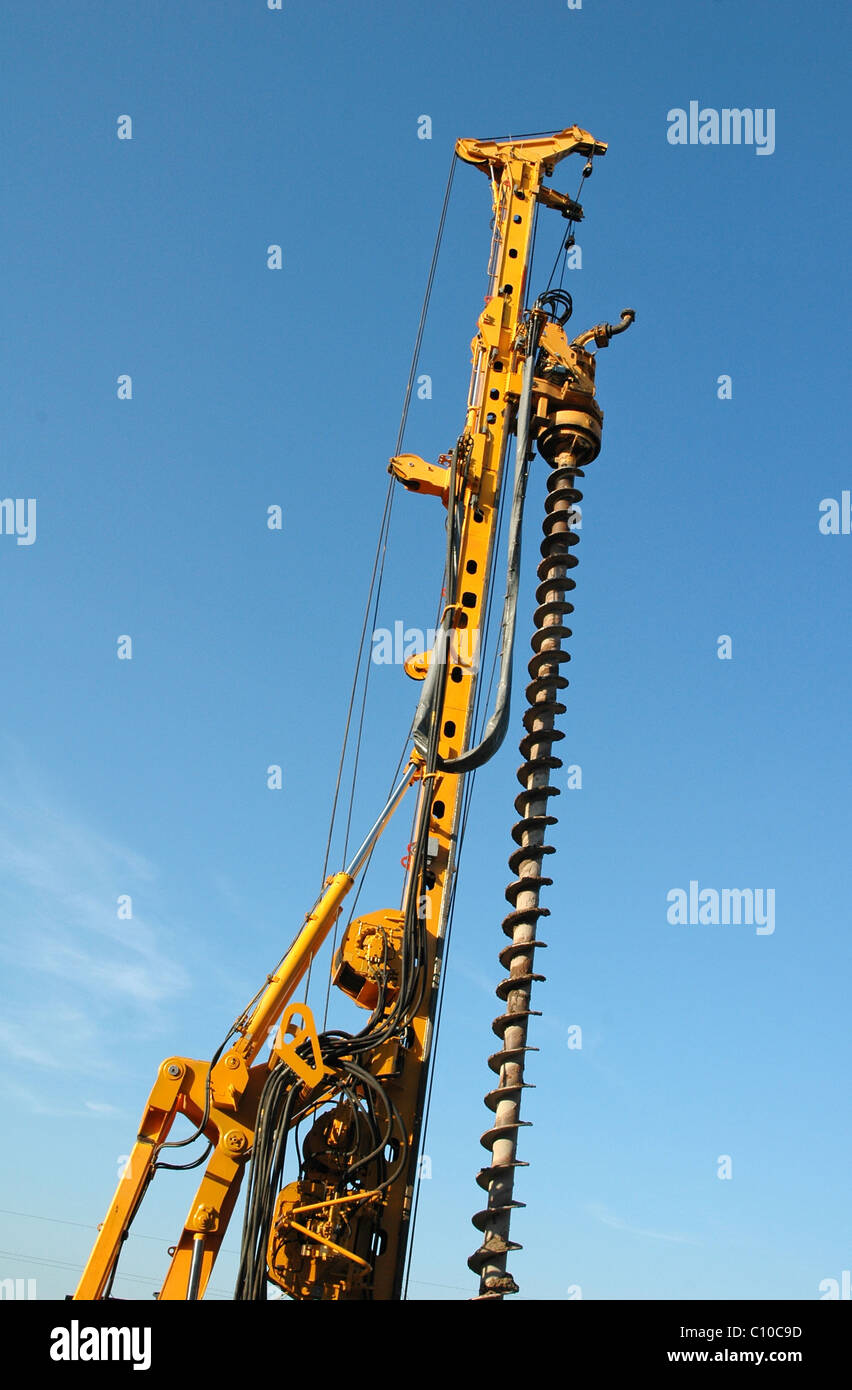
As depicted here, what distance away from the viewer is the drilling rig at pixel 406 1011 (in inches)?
424

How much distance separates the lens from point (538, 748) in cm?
1222

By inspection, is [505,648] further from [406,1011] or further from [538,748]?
[406,1011]

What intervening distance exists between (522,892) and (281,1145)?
328cm

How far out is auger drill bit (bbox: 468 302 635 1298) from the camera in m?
10.6

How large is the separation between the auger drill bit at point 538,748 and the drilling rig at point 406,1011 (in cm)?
2

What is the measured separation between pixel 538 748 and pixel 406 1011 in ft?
9.72

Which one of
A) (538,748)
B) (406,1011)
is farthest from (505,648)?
(406,1011)

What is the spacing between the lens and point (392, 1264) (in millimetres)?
11102

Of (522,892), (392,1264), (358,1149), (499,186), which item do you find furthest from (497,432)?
(392,1264)

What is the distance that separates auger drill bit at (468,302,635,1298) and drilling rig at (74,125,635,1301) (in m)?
0.02

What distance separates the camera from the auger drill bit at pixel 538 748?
34.7 ft

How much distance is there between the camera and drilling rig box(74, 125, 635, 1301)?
35.3 ft

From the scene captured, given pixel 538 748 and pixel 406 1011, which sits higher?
pixel 538 748
